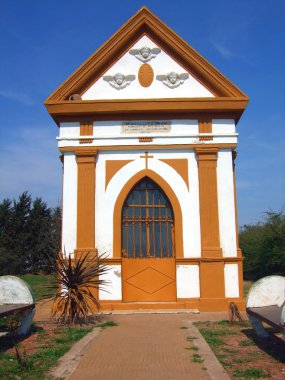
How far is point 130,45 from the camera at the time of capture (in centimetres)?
1403

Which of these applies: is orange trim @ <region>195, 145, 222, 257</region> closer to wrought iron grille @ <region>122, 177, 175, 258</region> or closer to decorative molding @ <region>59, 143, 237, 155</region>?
decorative molding @ <region>59, 143, 237, 155</region>

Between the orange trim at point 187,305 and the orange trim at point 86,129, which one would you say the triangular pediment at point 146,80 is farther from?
the orange trim at point 187,305

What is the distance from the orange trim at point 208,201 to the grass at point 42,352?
3844mm

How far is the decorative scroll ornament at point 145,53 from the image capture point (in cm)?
1393

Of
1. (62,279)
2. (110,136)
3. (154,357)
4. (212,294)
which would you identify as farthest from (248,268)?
(154,357)

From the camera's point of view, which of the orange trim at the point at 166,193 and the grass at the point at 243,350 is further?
the orange trim at the point at 166,193

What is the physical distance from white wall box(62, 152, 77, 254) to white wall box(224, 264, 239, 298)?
4448 mm

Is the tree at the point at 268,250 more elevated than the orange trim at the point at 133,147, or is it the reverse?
the orange trim at the point at 133,147

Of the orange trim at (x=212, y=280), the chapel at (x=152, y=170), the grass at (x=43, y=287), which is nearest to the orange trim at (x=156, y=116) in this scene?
the chapel at (x=152, y=170)

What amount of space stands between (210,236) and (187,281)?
1439 millimetres

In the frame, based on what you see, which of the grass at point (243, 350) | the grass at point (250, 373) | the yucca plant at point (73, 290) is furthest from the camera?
the yucca plant at point (73, 290)

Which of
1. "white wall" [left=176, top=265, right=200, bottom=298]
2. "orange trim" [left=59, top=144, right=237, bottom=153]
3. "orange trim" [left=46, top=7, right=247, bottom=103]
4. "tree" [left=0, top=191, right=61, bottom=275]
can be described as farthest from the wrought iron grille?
"tree" [left=0, top=191, right=61, bottom=275]

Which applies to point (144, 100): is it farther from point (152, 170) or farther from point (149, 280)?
point (149, 280)

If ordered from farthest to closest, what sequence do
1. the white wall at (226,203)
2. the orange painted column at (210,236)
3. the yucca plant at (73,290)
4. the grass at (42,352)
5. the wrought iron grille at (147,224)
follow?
the wrought iron grille at (147,224) → the white wall at (226,203) → the orange painted column at (210,236) → the yucca plant at (73,290) → the grass at (42,352)
